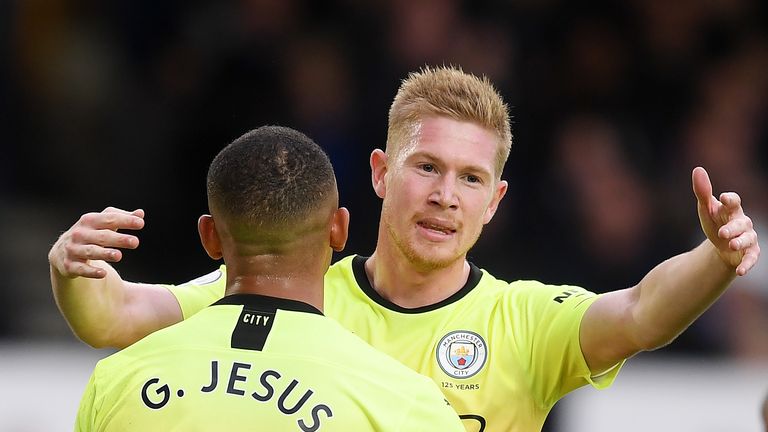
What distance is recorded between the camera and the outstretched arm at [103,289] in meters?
3.78

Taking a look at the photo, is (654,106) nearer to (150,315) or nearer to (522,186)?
(522,186)

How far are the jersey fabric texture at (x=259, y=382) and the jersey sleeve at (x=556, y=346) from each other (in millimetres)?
1352

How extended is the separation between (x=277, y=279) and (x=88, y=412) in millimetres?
623

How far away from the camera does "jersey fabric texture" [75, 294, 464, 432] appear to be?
3.11 metres

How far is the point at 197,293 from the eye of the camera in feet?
16.0

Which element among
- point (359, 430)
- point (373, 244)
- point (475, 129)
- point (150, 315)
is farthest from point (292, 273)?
point (373, 244)

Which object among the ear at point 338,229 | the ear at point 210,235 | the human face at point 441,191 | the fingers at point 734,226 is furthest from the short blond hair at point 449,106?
the ear at point 210,235

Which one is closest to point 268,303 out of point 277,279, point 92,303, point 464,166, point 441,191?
point 277,279

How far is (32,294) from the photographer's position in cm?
816

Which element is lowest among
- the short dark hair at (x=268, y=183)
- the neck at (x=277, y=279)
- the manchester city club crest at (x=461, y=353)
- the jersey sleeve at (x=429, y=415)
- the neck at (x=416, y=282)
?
the manchester city club crest at (x=461, y=353)

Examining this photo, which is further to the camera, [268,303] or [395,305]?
[395,305]

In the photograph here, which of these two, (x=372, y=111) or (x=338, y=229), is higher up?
(x=338, y=229)

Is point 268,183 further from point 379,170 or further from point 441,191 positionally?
point 379,170

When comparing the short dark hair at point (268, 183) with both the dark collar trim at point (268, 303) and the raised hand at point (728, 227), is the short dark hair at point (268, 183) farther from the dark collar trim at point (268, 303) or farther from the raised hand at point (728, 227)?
the raised hand at point (728, 227)
